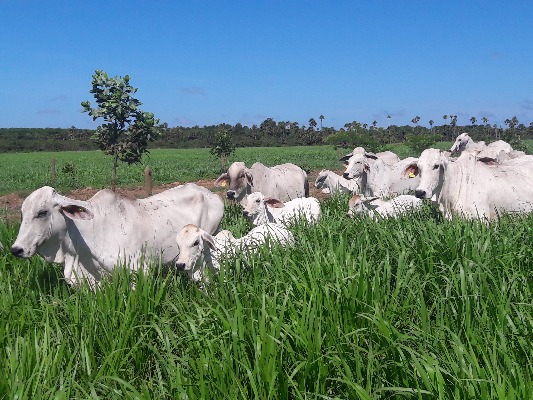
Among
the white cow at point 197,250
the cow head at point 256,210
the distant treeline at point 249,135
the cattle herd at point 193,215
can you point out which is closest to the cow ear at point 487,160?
the cattle herd at point 193,215

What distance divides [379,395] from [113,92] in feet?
36.4

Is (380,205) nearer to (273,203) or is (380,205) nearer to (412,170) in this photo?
(412,170)

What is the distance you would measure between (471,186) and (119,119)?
8362 millimetres

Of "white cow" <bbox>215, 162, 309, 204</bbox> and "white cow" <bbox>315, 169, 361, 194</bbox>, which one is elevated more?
"white cow" <bbox>215, 162, 309, 204</bbox>

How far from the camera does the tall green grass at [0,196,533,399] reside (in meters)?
2.99

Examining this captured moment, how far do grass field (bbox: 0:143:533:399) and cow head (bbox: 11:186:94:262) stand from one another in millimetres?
364

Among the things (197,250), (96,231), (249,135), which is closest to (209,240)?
(197,250)

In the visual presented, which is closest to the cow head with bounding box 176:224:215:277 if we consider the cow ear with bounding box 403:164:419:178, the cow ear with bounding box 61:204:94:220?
the cow ear with bounding box 61:204:94:220

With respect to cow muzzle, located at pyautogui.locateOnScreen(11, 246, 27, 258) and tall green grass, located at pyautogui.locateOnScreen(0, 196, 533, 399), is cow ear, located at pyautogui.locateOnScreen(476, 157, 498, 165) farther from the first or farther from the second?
cow muzzle, located at pyautogui.locateOnScreen(11, 246, 27, 258)

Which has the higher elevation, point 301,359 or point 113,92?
point 113,92

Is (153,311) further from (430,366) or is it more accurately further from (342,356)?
(430,366)

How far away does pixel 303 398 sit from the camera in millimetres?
3100

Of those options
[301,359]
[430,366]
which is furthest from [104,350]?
[430,366]

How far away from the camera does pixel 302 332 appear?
3.31 meters
